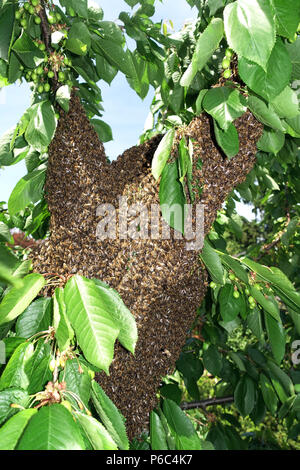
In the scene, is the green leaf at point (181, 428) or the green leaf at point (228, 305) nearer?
the green leaf at point (181, 428)

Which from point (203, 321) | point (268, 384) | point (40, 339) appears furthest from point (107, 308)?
point (203, 321)

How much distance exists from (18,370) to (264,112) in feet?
3.21

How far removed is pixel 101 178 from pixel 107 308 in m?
0.53

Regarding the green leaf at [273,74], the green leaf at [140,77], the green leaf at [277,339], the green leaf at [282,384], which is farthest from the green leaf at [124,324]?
the green leaf at [282,384]

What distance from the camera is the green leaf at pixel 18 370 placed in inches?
39.3

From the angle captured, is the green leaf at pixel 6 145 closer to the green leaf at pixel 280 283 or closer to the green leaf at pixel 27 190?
the green leaf at pixel 27 190

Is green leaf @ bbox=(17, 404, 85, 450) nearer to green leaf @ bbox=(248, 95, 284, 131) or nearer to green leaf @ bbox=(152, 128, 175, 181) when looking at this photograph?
green leaf @ bbox=(152, 128, 175, 181)

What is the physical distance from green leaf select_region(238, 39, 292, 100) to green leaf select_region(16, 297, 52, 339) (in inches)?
32.5

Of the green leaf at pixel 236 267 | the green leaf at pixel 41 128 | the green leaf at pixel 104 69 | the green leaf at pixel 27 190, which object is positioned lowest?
the green leaf at pixel 236 267

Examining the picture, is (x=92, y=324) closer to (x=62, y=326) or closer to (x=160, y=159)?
(x=62, y=326)

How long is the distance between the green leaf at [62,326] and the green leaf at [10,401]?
0.43 feet

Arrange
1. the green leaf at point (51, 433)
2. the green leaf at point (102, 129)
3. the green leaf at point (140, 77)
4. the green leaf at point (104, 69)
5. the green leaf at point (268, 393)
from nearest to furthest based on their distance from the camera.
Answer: the green leaf at point (51, 433), the green leaf at point (104, 69), the green leaf at point (140, 77), the green leaf at point (102, 129), the green leaf at point (268, 393)

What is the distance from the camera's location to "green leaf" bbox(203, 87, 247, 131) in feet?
3.81
